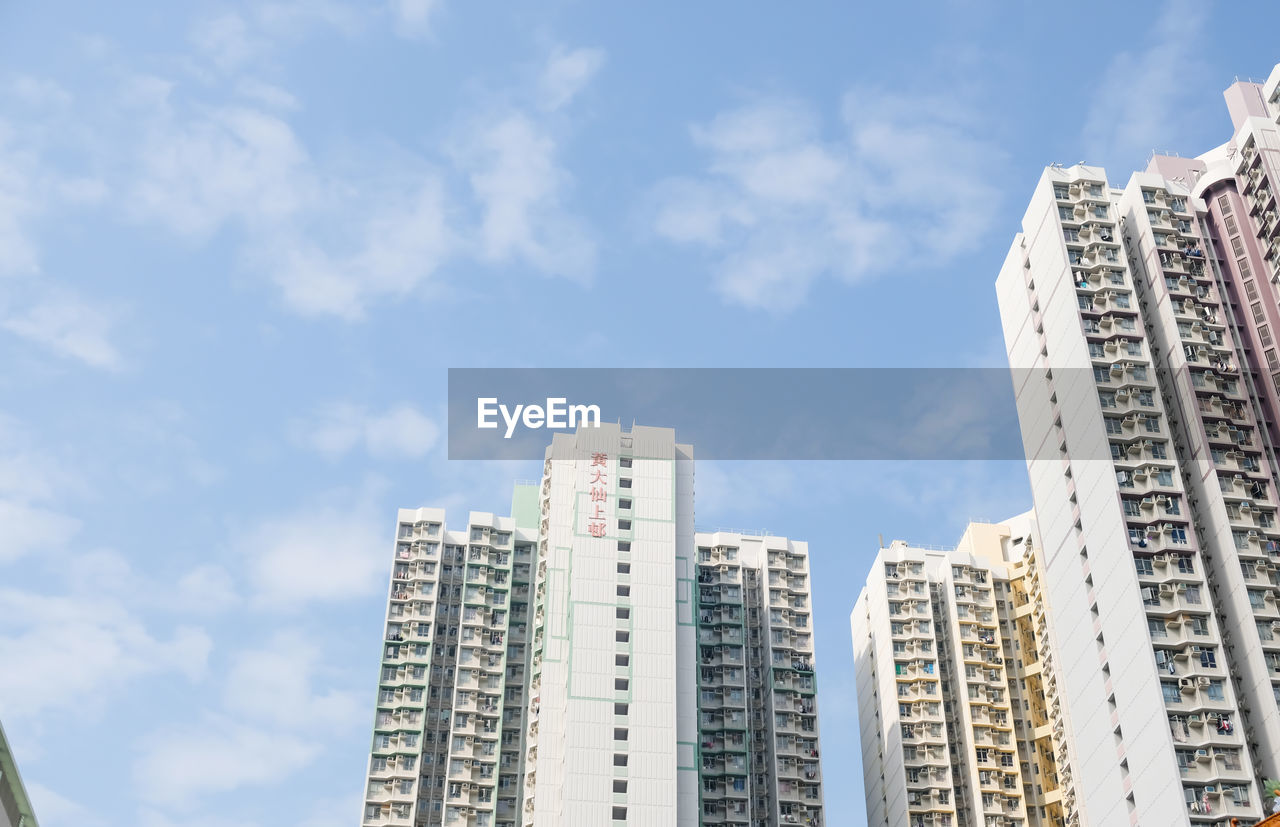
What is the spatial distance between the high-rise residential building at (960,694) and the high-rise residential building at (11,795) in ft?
220

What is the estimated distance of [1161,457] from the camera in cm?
7075

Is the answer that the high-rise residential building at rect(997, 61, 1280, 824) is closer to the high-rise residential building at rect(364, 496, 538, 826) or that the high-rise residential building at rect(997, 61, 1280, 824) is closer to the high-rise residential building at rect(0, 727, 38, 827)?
the high-rise residential building at rect(364, 496, 538, 826)

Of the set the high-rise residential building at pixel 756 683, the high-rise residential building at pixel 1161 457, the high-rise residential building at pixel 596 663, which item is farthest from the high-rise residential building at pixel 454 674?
the high-rise residential building at pixel 1161 457

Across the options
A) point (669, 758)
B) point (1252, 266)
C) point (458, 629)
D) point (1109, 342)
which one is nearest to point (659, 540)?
point (669, 758)

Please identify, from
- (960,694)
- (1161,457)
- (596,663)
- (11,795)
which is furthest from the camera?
(960,694)

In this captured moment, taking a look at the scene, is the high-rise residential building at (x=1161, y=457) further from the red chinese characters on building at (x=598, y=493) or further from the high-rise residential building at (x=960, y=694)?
the red chinese characters on building at (x=598, y=493)

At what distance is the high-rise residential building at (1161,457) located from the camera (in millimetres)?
63906

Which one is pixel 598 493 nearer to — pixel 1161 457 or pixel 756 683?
pixel 756 683

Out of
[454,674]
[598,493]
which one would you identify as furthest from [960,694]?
[454,674]

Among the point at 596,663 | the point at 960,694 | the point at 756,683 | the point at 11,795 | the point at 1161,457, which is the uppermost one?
the point at 1161,457

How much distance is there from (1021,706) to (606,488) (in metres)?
35.2

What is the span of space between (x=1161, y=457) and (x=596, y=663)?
106ft

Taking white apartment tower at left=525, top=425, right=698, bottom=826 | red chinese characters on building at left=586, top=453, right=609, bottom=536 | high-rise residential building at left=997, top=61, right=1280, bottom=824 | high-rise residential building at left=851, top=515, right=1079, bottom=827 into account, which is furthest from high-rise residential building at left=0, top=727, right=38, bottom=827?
high-rise residential building at left=851, top=515, right=1079, bottom=827

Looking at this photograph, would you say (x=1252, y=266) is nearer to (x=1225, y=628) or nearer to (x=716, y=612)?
(x=1225, y=628)
